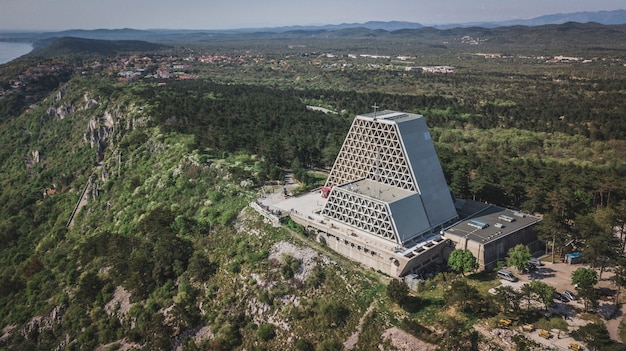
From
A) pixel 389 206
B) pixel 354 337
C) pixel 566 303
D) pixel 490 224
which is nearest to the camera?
pixel 354 337

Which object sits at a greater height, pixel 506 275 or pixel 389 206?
pixel 389 206

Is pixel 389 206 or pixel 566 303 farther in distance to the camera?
pixel 389 206

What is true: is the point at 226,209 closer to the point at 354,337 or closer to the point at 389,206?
the point at 389,206

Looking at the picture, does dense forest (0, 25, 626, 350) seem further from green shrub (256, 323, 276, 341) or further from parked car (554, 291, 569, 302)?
parked car (554, 291, 569, 302)

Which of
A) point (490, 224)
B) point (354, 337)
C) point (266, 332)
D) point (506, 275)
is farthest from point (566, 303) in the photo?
point (266, 332)

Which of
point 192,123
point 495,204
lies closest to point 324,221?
point 495,204

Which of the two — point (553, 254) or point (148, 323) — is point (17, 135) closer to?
point (148, 323)
